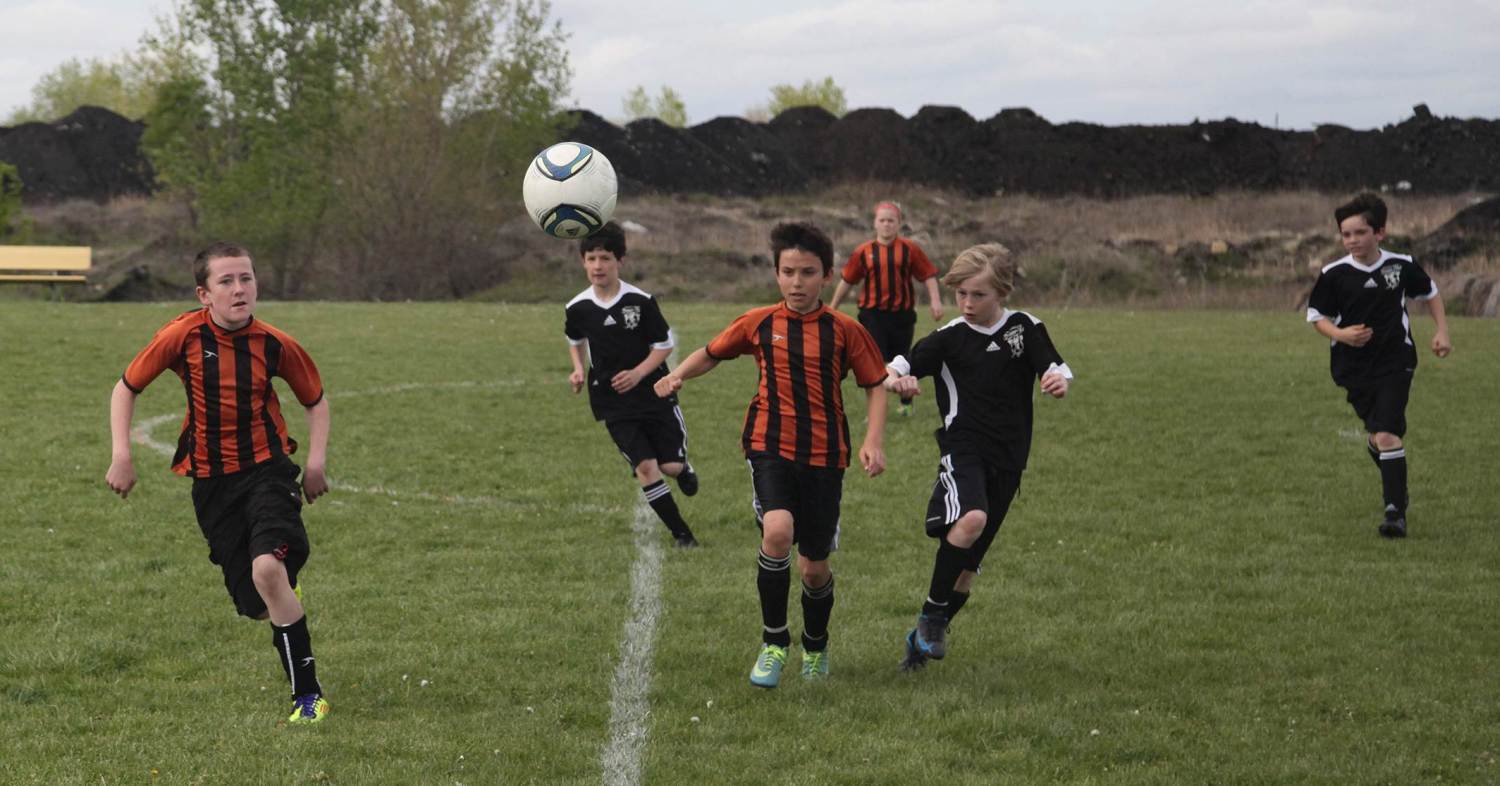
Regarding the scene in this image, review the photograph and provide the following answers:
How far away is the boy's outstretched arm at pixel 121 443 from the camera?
5426mm

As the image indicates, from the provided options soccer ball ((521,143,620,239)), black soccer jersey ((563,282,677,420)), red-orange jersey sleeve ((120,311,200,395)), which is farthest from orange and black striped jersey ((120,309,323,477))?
black soccer jersey ((563,282,677,420))

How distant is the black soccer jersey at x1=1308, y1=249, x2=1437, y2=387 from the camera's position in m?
9.57

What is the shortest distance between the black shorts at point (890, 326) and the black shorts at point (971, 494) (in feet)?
24.7

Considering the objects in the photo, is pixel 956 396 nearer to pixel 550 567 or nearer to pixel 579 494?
pixel 550 567

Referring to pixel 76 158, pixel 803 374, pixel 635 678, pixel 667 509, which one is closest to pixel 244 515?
pixel 635 678

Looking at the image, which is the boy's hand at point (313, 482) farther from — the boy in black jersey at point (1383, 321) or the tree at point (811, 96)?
the tree at point (811, 96)

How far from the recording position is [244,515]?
570cm

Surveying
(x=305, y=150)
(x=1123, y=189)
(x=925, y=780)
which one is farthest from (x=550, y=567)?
(x=1123, y=189)

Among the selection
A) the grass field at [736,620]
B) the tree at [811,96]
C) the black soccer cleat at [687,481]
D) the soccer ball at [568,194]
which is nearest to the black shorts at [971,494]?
the grass field at [736,620]

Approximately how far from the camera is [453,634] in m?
6.80

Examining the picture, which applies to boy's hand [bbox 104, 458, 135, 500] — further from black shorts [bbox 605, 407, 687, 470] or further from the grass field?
black shorts [bbox 605, 407, 687, 470]

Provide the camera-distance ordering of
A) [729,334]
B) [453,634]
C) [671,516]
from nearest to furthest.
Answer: [729,334] < [453,634] < [671,516]

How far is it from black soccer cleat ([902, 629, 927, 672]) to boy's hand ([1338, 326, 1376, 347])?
173 inches

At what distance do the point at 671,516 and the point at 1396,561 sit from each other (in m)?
4.26
